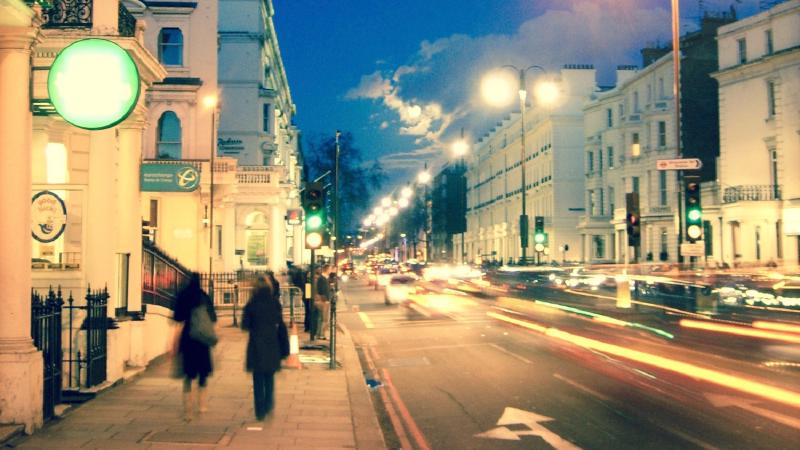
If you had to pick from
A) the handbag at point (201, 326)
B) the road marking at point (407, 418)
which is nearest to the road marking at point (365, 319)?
the road marking at point (407, 418)

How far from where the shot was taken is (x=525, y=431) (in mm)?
9742

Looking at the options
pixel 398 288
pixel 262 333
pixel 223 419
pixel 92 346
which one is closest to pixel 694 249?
pixel 398 288

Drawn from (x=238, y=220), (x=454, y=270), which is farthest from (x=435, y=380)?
(x=454, y=270)

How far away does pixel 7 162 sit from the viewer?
29.0 feet

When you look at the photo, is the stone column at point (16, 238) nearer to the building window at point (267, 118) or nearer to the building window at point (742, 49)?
the building window at point (267, 118)

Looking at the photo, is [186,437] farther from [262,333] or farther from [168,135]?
[168,135]

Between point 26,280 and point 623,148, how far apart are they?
5384 centimetres

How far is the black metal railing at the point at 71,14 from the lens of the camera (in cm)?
1258

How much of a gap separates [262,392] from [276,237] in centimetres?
3781

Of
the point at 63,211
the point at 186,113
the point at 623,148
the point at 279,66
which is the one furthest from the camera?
the point at 279,66

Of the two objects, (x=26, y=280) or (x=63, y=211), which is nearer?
(x=26, y=280)

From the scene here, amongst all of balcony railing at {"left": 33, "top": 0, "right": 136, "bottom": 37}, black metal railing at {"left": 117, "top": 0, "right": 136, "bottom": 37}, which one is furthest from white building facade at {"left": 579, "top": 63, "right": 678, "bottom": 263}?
balcony railing at {"left": 33, "top": 0, "right": 136, "bottom": 37}

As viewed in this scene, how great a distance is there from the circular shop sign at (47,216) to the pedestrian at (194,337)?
4772 mm

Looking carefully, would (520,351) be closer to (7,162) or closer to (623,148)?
(7,162)
